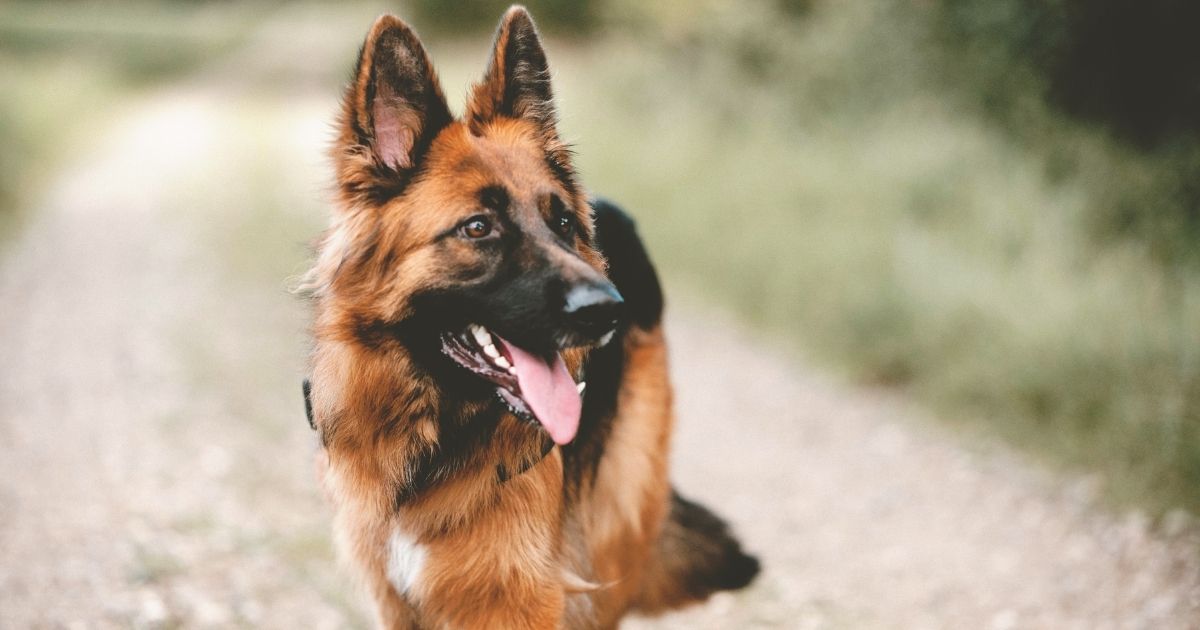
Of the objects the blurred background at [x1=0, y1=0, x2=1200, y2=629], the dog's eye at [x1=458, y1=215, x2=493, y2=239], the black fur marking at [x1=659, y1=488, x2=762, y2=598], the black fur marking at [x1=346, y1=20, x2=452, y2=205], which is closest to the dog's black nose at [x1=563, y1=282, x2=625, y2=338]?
the dog's eye at [x1=458, y1=215, x2=493, y2=239]

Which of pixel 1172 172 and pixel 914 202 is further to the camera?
pixel 914 202

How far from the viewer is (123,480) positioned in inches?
195

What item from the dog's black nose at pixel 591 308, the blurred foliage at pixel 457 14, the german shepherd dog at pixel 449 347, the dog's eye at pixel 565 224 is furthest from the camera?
the blurred foliage at pixel 457 14

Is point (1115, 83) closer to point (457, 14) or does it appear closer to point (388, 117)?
point (388, 117)

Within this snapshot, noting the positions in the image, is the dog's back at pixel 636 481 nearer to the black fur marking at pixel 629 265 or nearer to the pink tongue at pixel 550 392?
the black fur marking at pixel 629 265

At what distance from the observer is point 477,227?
2701 millimetres

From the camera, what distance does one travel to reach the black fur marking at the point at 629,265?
337cm

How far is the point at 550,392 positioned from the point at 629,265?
1018mm

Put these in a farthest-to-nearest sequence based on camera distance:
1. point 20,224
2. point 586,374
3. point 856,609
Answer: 1. point 20,224
2. point 856,609
3. point 586,374

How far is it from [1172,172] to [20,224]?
1291cm

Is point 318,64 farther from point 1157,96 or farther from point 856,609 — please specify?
point 856,609

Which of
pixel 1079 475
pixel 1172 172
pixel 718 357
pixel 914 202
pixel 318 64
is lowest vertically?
pixel 318 64

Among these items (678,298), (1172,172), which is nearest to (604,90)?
(678,298)

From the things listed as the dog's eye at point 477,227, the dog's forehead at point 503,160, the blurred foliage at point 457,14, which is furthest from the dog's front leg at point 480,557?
the blurred foliage at point 457,14
